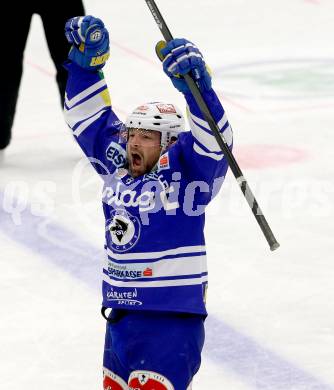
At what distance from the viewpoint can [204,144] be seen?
128 inches

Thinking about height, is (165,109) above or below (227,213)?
above

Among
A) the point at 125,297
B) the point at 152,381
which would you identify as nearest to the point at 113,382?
the point at 152,381

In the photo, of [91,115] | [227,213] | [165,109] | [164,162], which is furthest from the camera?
[227,213]

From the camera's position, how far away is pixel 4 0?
6.38 meters

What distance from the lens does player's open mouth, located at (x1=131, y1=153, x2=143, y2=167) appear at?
11.2ft

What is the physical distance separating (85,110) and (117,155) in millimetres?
189

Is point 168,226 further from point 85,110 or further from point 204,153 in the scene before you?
point 85,110

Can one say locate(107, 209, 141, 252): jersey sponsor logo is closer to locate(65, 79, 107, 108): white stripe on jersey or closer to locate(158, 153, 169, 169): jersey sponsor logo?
locate(158, 153, 169, 169): jersey sponsor logo

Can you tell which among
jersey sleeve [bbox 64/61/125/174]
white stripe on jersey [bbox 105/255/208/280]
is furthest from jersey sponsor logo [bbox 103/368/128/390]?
jersey sleeve [bbox 64/61/125/174]

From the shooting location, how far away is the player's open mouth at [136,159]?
3.40 meters

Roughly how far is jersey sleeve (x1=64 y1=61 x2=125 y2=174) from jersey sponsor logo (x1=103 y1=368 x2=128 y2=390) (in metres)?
0.61

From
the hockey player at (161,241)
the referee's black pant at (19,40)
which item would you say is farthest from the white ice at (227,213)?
the hockey player at (161,241)

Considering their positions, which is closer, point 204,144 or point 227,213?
point 204,144

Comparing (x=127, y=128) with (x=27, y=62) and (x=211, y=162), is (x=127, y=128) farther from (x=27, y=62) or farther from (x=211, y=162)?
(x=27, y=62)
